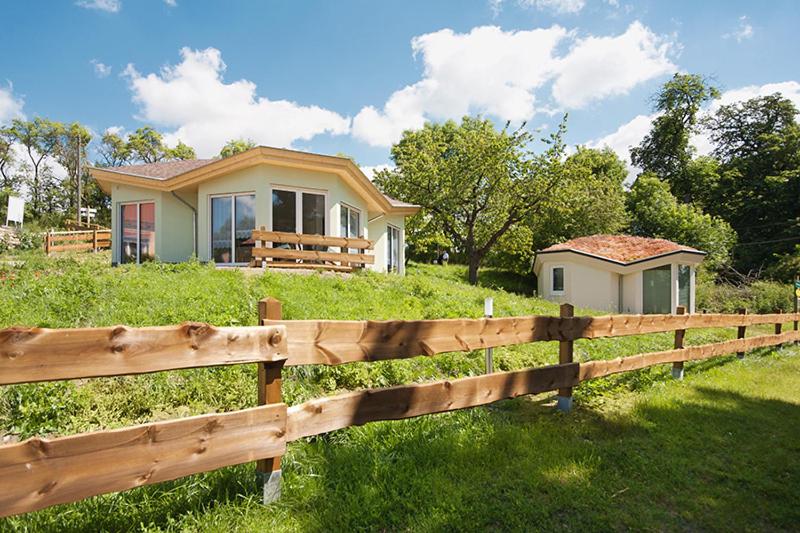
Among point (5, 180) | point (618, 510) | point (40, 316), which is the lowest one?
point (618, 510)

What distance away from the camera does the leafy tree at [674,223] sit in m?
24.1

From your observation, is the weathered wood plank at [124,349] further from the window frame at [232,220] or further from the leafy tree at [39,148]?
the leafy tree at [39,148]

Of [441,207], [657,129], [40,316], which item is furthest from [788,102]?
[40,316]

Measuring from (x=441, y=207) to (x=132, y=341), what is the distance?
21.8 meters

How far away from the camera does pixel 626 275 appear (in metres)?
18.0

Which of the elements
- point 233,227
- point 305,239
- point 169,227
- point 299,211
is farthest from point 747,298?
point 169,227

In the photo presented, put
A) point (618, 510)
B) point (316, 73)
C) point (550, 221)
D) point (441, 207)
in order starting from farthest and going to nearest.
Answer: point (550, 221) → point (441, 207) → point (316, 73) → point (618, 510)

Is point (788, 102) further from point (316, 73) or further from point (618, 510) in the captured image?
point (618, 510)

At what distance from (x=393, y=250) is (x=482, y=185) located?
21.6ft

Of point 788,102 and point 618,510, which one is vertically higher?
point 788,102

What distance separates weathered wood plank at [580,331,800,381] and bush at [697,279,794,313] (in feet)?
40.9

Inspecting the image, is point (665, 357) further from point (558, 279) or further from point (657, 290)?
point (558, 279)

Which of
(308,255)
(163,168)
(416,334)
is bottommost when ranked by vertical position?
(416,334)

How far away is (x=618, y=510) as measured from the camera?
245 centimetres
